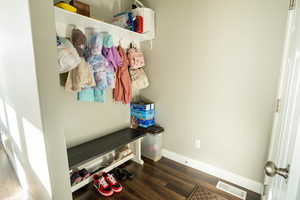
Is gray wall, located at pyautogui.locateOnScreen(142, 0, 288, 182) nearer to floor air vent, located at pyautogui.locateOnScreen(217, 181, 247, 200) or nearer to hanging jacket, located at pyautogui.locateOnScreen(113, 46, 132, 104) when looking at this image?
floor air vent, located at pyautogui.locateOnScreen(217, 181, 247, 200)

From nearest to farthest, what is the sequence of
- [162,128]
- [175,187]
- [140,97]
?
[175,187], [162,128], [140,97]

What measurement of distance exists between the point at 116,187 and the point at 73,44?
1.62 metres

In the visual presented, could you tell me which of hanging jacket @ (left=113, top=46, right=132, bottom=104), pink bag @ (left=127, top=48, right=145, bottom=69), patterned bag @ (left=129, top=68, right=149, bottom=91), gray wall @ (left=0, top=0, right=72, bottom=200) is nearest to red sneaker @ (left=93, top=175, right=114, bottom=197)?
gray wall @ (left=0, top=0, right=72, bottom=200)

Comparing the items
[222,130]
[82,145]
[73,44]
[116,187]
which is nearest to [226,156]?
[222,130]

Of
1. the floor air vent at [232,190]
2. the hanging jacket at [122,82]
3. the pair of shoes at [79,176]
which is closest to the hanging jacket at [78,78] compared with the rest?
the hanging jacket at [122,82]

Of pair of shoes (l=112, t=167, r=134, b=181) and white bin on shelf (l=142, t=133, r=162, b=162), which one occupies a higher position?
white bin on shelf (l=142, t=133, r=162, b=162)

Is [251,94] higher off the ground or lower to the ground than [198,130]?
higher

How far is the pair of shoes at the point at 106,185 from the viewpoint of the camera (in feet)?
5.22

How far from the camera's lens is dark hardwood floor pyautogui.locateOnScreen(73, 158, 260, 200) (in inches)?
62.3

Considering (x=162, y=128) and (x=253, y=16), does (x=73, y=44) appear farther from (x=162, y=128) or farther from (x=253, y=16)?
(x=253, y=16)

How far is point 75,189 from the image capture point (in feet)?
5.19

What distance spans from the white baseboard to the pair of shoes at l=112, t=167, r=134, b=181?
68 centimetres

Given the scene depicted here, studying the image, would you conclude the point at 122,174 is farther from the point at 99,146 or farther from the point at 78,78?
the point at 78,78

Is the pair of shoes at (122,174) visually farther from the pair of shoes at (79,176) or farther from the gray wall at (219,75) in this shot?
the gray wall at (219,75)
